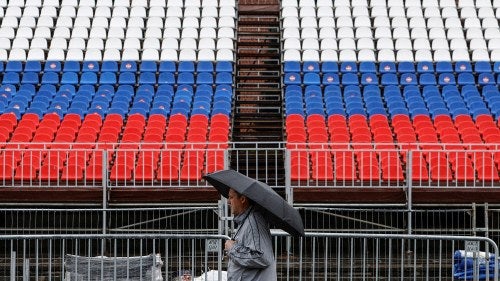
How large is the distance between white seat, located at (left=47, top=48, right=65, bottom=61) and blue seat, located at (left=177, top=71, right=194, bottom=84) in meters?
3.34

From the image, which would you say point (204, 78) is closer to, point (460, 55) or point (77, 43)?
point (77, 43)

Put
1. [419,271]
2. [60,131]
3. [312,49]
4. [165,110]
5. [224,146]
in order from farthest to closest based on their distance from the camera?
[312,49] → [165,110] → [60,131] → [224,146] → [419,271]

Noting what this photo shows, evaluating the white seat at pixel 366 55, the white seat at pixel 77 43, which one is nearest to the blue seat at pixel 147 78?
the white seat at pixel 77 43

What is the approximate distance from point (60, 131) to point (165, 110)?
2.69m

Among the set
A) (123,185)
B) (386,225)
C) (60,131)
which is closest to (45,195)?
(123,185)

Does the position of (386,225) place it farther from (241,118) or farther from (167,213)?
(241,118)

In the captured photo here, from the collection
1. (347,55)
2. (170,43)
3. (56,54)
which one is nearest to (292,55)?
(347,55)

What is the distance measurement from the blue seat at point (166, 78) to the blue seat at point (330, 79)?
3755 mm

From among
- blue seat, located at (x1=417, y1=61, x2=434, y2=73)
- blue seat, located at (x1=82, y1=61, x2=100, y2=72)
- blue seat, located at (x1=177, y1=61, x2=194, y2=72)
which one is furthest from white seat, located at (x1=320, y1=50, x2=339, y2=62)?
blue seat, located at (x1=82, y1=61, x2=100, y2=72)

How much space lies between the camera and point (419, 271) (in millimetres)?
13180

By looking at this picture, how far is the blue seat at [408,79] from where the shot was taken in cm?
2247

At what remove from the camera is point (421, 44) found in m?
24.4

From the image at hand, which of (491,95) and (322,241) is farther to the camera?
(491,95)

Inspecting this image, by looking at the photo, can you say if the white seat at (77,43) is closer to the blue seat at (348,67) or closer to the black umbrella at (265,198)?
the blue seat at (348,67)
